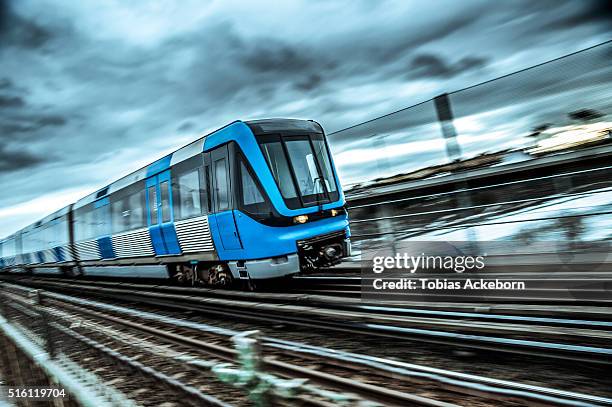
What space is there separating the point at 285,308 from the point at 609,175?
458 centimetres

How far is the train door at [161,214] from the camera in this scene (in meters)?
11.1

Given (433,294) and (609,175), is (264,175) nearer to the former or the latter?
(433,294)

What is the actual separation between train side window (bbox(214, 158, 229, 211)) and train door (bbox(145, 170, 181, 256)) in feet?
7.37

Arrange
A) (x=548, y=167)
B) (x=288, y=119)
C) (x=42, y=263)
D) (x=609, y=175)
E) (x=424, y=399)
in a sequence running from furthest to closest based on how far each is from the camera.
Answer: (x=42, y=263) < (x=288, y=119) < (x=548, y=167) < (x=609, y=175) < (x=424, y=399)

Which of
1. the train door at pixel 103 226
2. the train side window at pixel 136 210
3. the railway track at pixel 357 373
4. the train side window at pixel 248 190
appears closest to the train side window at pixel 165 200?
the train side window at pixel 136 210

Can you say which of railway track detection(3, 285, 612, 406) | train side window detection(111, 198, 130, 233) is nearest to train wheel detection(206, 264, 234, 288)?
railway track detection(3, 285, 612, 406)

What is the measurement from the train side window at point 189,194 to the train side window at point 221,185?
0.77 metres

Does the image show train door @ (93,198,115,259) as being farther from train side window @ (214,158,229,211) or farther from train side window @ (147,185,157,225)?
train side window @ (214,158,229,211)

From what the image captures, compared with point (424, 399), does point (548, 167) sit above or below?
above

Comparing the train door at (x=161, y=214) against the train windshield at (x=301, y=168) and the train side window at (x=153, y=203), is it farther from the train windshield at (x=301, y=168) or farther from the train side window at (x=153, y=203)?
the train windshield at (x=301, y=168)

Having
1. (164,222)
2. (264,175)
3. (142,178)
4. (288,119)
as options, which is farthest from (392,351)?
(142,178)

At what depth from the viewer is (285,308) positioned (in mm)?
7086

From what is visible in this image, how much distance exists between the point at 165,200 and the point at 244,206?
137 inches

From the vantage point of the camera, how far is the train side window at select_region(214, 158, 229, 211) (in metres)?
9.03
